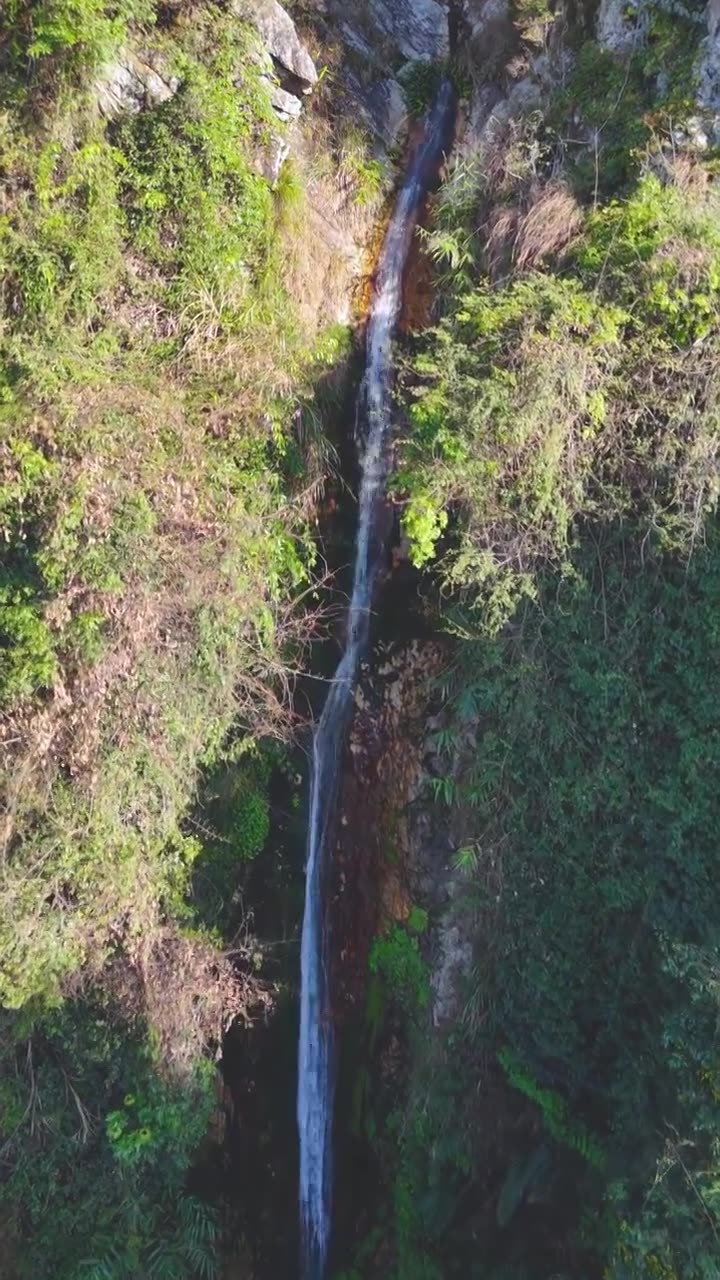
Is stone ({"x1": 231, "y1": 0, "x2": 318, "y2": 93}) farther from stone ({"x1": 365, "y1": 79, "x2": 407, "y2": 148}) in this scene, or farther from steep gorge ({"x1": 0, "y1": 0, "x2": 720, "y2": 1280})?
stone ({"x1": 365, "y1": 79, "x2": 407, "y2": 148})

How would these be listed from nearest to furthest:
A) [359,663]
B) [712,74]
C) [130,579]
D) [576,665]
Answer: [130,579] < [712,74] < [576,665] < [359,663]

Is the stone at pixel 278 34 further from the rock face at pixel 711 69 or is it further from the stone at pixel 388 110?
the rock face at pixel 711 69

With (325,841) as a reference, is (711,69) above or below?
above

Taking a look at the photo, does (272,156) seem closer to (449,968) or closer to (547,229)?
(547,229)

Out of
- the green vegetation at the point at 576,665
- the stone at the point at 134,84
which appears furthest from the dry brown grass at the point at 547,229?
the stone at the point at 134,84

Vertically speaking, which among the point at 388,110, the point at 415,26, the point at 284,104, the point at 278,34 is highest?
the point at 415,26

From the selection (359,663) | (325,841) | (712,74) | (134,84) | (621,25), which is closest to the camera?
(134,84)

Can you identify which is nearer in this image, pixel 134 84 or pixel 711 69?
pixel 134 84

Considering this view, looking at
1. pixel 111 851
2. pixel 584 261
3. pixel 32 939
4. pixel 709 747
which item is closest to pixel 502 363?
pixel 584 261

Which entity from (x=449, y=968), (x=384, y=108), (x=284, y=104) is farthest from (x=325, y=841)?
(x=384, y=108)
